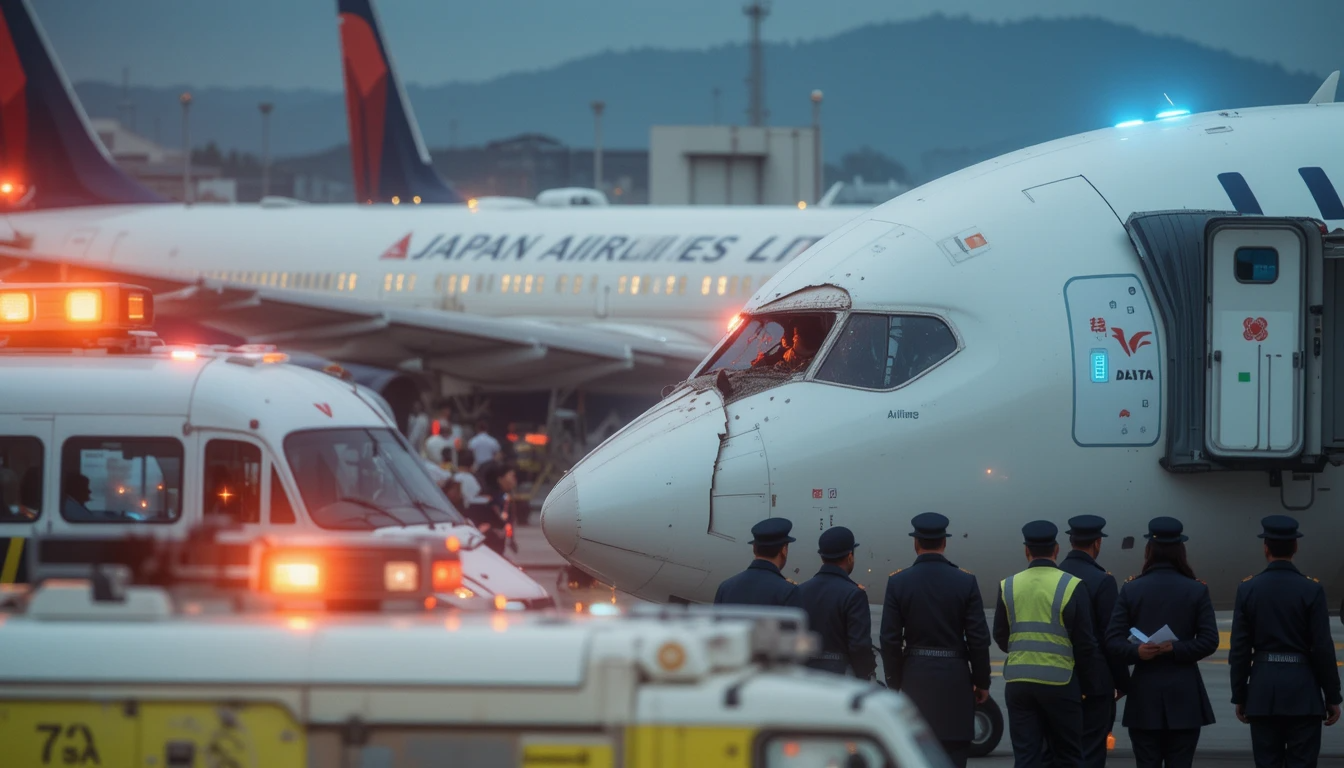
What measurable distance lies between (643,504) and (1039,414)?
215 cm

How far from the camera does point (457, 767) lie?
3.67 meters

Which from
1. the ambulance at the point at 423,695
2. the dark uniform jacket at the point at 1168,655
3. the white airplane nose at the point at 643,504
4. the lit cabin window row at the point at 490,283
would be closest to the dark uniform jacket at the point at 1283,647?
the dark uniform jacket at the point at 1168,655

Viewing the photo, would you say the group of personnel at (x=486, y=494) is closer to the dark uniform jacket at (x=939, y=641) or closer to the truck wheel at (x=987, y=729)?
the truck wheel at (x=987, y=729)

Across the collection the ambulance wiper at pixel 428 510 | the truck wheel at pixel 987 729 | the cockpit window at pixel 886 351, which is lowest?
the truck wheel at pixel 987 729

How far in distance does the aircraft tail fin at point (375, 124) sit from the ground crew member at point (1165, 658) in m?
34.0

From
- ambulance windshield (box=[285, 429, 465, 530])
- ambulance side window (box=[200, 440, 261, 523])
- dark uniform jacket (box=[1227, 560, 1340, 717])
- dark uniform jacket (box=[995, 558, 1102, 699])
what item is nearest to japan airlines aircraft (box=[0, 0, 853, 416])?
ambulance windshield (box=[285, 429, 465, 530])

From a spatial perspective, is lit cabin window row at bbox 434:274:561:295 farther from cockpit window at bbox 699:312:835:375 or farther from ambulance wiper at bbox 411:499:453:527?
ambulance wiper at bbox 411:499:453:527

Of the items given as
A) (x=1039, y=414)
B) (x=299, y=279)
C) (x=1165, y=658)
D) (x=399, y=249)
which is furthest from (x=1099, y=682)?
(x=299, y=279)

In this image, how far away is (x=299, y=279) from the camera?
31.7 metres

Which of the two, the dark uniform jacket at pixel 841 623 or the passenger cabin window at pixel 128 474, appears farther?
the passenger cabin window at pixel 128 474

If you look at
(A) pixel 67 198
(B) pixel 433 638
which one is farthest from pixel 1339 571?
(A) pixel 67 198

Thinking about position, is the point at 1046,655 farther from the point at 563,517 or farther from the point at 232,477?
the point at 232,477

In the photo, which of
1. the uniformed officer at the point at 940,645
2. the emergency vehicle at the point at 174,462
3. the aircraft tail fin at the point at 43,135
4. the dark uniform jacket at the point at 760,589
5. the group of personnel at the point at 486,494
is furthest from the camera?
the aircraft tail fin at the point at 43,135

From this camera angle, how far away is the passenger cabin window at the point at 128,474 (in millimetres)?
8852
